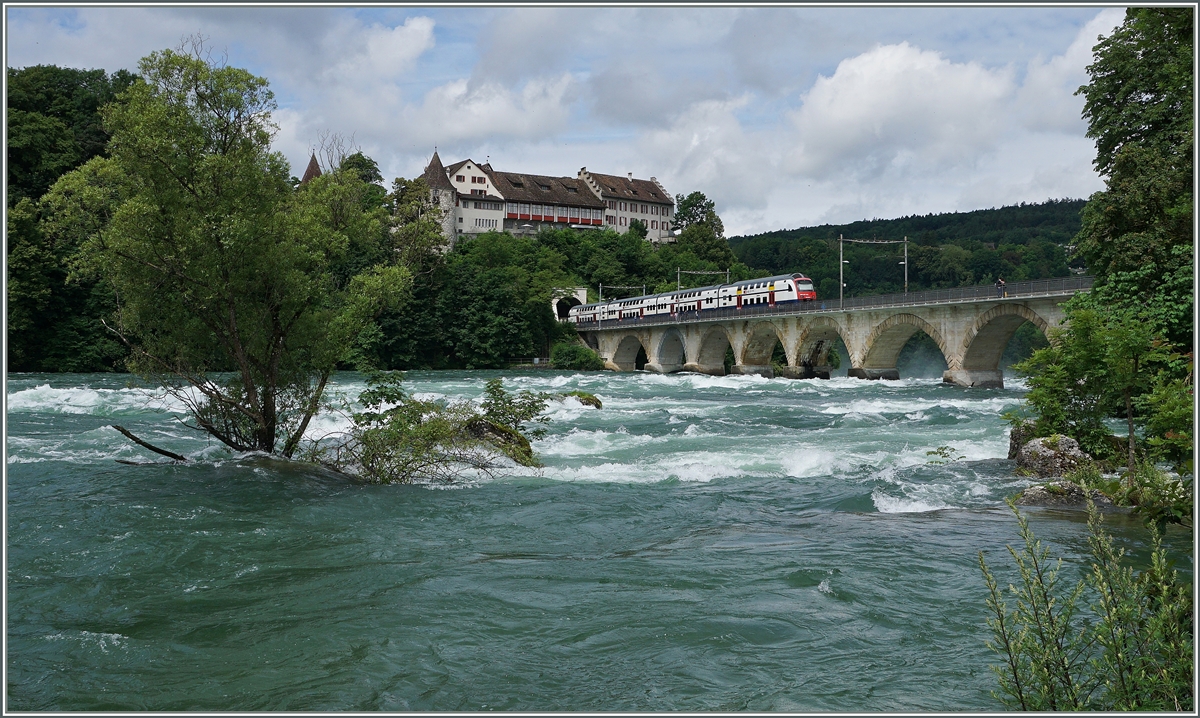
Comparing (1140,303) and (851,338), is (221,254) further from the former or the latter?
(851,338)

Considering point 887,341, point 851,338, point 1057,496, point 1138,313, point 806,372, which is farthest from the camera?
point 806,372

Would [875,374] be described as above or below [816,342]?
below

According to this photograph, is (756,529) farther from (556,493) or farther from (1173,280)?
(1173,280)

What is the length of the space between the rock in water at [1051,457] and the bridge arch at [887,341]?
112 ft

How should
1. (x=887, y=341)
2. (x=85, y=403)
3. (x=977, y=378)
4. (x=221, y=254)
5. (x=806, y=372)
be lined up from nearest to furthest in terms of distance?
1. (x=221, y=254)
2. (x=85, y=403)
3. (x=977, y=378)
4. (x=887, y=341)
5. (x=806, y=372)

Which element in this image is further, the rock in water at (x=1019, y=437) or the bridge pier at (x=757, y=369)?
the bridge pier at (x=757, y=369)

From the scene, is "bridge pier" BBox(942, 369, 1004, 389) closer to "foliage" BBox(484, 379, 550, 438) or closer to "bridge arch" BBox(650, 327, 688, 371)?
"bridge arch" BBox(650, 327, 688, 371)

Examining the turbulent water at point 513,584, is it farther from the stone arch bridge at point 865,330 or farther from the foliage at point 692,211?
the foliage at point 692,211

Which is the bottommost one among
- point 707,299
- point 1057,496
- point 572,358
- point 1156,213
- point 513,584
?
point 513,584

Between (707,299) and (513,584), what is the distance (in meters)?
59.7

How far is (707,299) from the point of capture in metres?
67.1

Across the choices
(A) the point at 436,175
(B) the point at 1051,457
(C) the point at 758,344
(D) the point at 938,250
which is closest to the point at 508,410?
(B) the point at 1051,457

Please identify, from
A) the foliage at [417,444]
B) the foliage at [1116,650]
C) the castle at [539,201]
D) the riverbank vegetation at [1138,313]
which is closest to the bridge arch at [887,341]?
the riverbank vegetation at [1138,313]

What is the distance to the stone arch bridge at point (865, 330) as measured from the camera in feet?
133
